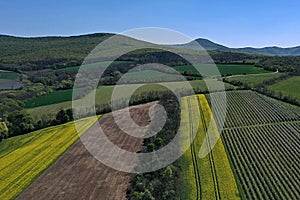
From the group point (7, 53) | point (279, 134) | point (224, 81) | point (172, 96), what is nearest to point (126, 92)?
point (172, 96)

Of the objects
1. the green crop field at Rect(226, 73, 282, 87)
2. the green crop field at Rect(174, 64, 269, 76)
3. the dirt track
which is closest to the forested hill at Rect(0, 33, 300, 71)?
the green crop field at Rect(174, 64, 269, 76)

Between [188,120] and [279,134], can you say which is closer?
[279,134]

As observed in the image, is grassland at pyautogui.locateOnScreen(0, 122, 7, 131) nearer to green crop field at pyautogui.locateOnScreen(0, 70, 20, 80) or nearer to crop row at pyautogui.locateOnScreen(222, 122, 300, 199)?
crop row at pyautogui.locateOnScreen(222, 122, 300, 199)

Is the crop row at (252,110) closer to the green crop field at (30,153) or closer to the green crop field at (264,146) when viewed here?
the green crop field at (264,146)

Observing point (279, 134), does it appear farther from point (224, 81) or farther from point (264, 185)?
point (224, 81)

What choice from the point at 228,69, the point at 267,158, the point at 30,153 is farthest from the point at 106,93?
the point at 267,158

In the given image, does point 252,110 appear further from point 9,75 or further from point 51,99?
point 9,75

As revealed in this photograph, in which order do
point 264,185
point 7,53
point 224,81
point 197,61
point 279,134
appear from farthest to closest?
1. point 7,53
2. point 197,61
3. point 224,81
4. point 279,134
5. point 264,185

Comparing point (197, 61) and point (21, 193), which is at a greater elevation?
point (197, 61)
